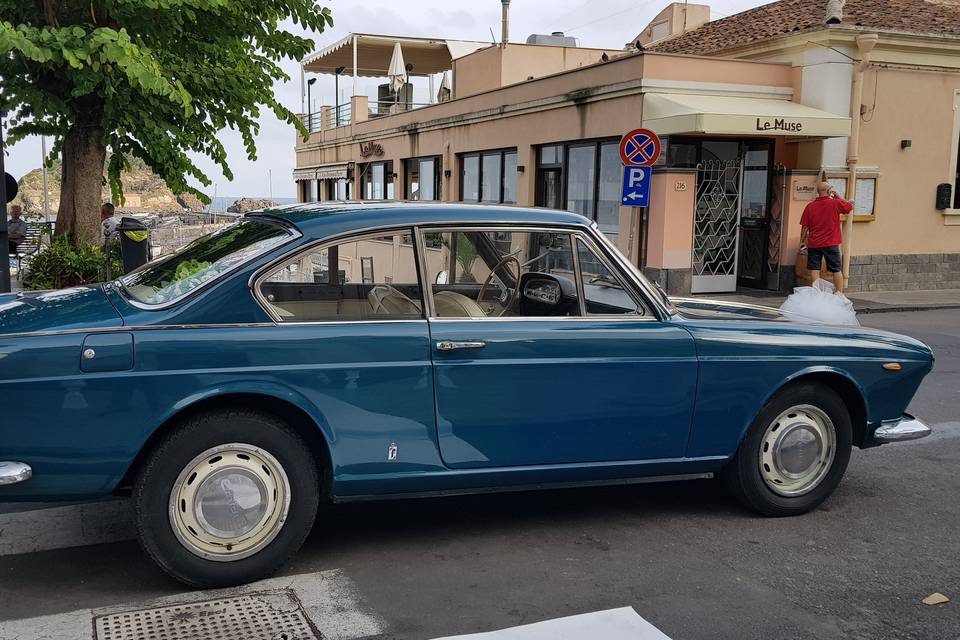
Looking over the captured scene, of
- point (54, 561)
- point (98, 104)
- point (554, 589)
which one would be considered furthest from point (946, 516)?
point (98, 104)

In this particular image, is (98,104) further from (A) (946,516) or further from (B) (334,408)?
(A) (946,516)

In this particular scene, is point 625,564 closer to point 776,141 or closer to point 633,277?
point 633,277

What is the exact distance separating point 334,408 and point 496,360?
766mm

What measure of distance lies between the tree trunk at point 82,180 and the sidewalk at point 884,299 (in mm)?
9415

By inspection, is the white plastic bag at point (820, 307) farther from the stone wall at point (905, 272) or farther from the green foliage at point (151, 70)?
the stone wall at point (905, 272)

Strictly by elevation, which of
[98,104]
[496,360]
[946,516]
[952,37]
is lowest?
[946,516]

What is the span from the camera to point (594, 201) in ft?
62.0

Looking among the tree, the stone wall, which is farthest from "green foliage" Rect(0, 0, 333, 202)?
the stone wall

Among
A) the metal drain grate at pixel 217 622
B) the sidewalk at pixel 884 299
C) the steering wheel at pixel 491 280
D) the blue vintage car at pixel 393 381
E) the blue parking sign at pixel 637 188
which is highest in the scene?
the blue parking sign at pixel 637 188

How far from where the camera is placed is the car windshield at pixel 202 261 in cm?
408

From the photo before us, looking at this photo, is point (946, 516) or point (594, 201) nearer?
point (946, 516)

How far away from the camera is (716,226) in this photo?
1769 cm

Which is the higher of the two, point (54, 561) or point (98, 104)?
point (98, 104)

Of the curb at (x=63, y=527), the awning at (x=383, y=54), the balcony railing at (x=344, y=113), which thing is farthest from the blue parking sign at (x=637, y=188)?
the awning at (x=383, y=54)
